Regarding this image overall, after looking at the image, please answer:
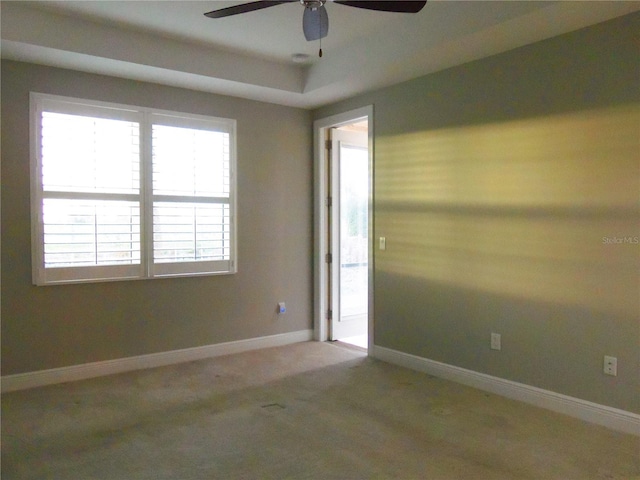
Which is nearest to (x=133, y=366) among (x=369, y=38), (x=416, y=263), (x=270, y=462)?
(x=270, y=462)

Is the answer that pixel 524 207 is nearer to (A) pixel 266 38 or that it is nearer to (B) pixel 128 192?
(A) pixel 266 38

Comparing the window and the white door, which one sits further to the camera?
the white door

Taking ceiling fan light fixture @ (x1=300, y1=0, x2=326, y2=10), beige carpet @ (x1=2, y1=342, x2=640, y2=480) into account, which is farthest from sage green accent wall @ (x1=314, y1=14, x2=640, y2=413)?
ceiling fan light fixture @ (x1=300, y1=0, x2=326, y2=10)

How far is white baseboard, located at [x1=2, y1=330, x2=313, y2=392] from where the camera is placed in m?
3.70

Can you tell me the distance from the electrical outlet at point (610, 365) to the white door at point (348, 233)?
2784 mm

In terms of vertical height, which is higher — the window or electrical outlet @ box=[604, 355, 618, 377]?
the window

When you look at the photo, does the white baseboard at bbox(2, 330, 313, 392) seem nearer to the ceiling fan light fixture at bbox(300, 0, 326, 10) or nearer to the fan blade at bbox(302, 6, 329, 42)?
the fan blade at bbox(302, 6, 329, 42)

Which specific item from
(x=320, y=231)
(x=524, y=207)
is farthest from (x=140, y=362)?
(x=524, y=207)

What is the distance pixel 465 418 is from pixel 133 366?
2759 mm

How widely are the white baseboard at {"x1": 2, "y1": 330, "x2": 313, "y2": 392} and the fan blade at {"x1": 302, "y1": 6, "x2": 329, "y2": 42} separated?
3.02 m

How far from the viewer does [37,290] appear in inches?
147

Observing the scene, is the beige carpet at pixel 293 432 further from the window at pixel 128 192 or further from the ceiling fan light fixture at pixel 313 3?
the ceiling fan light fixture at pixel 313 3

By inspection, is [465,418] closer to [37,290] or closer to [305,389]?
[305,389]

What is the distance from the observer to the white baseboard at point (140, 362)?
370 centimetres
